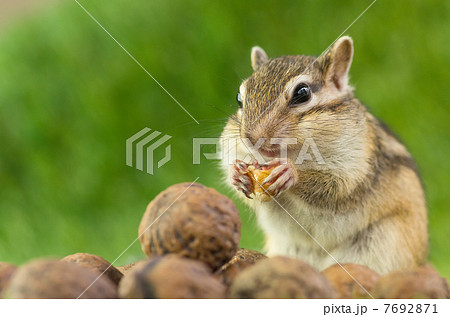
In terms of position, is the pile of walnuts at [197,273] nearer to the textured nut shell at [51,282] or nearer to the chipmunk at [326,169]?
the textured nut shell at [51,282]

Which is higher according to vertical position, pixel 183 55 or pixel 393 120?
pixel 183 55

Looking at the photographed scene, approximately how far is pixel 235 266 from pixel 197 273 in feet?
0.37

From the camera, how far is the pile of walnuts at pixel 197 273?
55 centimetres

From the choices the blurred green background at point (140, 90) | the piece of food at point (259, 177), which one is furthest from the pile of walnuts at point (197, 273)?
the blurred green background at point (140, 90)

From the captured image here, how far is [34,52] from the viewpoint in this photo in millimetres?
1820

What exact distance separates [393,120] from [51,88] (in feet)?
3.69

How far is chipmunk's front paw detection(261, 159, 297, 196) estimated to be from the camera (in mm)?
930

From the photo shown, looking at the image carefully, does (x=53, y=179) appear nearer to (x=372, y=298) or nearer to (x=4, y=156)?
(x=4, y=156)

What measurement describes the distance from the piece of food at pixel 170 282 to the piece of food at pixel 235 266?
Answer: 59 mm

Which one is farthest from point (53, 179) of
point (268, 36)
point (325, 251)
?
point (325, 251)
